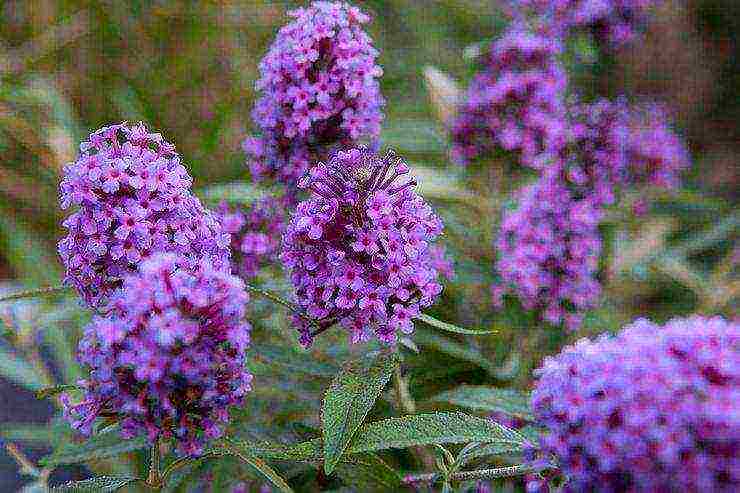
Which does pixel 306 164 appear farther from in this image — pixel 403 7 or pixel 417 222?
pixel 403 7

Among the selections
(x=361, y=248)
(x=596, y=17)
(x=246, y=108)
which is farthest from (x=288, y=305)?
(x=246, y=108)

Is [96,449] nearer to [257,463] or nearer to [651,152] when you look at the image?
[257,463]

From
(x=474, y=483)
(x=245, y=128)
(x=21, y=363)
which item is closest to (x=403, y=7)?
(x=245, y=128)

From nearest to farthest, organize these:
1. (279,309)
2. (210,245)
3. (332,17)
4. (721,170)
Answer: (210,245) → (332,17) → (279,309) → (721,170)

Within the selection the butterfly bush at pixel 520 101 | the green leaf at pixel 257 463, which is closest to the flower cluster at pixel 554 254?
the butterfly bush at pixel 520 101

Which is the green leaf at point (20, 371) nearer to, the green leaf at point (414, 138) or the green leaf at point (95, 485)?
the green leaf at point (95, 485)
